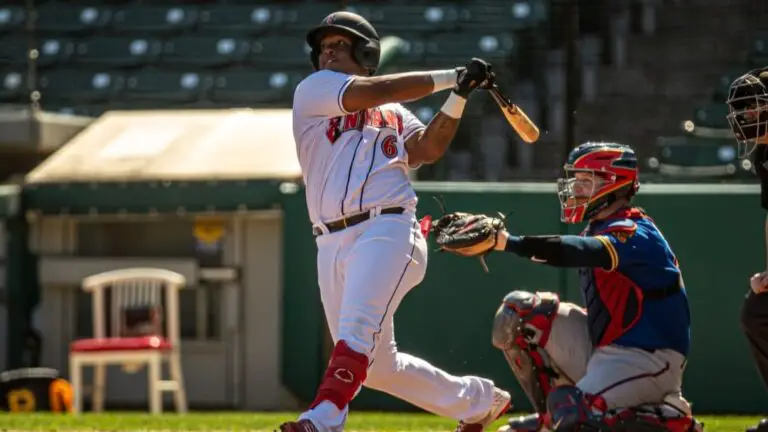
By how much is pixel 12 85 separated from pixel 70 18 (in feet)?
3.45

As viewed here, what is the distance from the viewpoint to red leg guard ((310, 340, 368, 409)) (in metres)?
4.30

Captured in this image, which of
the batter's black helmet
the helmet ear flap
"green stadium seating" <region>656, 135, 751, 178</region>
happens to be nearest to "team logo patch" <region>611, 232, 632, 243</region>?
the batter's black helmet

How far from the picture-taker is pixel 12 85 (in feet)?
40.0

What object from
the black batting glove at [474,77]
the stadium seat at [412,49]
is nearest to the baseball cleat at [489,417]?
the black batting glove at [474,77]

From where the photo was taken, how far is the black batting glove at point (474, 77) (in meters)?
4.41

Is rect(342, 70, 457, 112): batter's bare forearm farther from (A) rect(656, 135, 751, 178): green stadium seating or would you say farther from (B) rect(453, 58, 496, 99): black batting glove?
(A) rect(656, 135, 751, 178): green stadium seating

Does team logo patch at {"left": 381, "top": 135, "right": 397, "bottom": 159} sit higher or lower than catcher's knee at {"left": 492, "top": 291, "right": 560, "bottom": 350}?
higher

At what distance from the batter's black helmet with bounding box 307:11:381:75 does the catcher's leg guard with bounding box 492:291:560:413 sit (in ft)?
3.07

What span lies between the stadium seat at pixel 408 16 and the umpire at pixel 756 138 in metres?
6.48

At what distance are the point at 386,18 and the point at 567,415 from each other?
7.63m

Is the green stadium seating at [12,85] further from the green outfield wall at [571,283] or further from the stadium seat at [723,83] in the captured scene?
the stadium seat at [723,83]

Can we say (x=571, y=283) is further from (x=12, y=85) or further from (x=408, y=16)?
(x=12, y=85)

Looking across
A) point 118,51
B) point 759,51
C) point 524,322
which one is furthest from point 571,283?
point 118,51

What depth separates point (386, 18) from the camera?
37.8 feet
